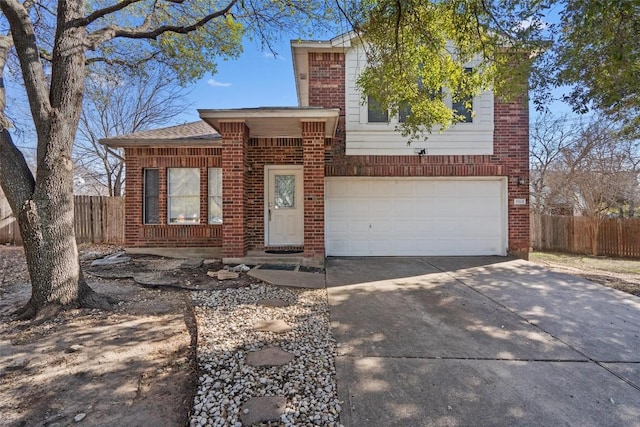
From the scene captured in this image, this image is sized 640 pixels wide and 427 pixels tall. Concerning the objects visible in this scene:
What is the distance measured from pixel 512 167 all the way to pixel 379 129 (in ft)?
11.6

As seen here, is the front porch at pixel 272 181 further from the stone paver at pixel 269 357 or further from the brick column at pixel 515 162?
the brick column at pixel 515 162

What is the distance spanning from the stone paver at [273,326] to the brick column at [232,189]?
137 inches

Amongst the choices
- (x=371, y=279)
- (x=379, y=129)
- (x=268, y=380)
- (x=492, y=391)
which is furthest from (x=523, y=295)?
(x=379, y=129)

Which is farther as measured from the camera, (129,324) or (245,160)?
(245,160)

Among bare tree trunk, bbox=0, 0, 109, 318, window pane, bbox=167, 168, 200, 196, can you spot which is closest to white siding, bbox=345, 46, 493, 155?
window pane, bbox=167, 168, 200, 196

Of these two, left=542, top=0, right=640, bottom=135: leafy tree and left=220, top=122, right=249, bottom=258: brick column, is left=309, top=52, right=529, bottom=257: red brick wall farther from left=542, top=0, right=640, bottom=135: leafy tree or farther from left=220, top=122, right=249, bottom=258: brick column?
left=542, top=0, right=640, bottom=135: leafy tree

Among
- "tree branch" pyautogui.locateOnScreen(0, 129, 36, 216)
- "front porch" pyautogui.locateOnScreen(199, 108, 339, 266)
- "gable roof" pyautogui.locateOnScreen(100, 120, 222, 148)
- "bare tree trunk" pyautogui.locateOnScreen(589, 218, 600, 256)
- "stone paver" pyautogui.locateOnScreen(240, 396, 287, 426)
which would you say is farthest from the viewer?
"bare tree trunk" pyautogui.locateOnScreen(589, 218, 600, 256)

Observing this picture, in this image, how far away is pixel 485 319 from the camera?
416cm

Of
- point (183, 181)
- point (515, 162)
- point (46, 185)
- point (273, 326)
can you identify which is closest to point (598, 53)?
point (515, 162)

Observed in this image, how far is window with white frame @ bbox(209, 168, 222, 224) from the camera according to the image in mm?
8922

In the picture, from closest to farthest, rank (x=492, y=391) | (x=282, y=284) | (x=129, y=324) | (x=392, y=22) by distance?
(x=492, y=391)
(x=129, y=324)
(x=392, y=22)
(x=282, y=284)

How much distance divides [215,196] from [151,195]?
1.70 meters

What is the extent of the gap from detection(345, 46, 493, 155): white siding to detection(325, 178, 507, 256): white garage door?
0.79 m

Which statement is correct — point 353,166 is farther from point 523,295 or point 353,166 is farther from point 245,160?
point 523,295
